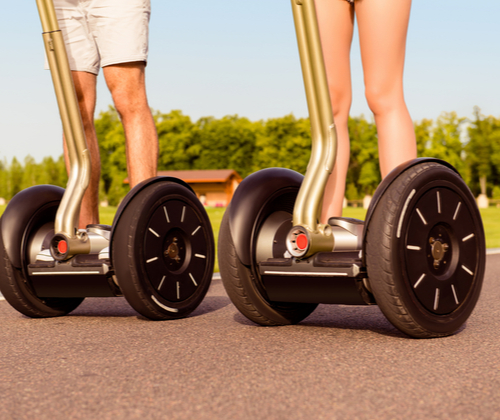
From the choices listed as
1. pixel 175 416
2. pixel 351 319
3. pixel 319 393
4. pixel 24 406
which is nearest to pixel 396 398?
pixel 319 393

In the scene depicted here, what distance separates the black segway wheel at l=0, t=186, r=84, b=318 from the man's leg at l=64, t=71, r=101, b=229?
24 cm

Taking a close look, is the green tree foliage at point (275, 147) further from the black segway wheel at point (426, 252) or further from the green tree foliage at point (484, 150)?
the black segway wheel at point (426, 252)

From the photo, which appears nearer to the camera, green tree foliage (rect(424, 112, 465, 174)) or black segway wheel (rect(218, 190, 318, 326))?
black segway wheel (rect(218, 190, 318, 326))

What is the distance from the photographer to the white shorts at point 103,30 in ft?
12.7

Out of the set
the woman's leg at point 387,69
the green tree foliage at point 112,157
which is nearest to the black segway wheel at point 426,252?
the woman's leg at point 387,69

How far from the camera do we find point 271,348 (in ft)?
8.64

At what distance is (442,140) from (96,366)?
211 feet

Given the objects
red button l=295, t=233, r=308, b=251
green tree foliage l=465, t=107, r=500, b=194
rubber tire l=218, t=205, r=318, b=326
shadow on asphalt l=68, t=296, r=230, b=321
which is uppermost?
red button l=295, t=233, r=308, b=251

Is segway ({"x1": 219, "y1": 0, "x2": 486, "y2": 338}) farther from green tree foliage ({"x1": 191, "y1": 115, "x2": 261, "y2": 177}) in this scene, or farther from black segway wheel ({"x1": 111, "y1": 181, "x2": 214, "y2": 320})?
green tree foliage ({"x1": 191, "y1": 115, "x2": 261, "y2": 177})

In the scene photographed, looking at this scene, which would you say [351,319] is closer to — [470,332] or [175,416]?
[470,332]

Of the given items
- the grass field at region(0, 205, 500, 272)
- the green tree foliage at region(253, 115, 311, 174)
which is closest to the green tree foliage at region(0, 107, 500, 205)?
the green tree foliage at region(253, 115, 311, 174)

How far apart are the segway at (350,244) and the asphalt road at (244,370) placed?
0.15m

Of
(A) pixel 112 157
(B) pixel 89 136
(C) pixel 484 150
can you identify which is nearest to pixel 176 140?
(A) pixel 112 157

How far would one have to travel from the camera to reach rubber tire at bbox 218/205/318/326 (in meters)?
3.02
